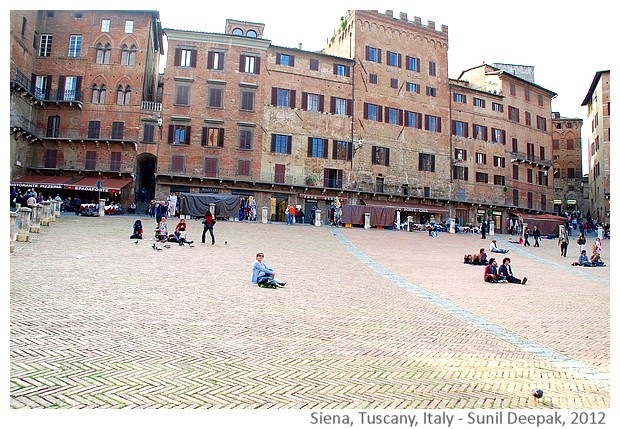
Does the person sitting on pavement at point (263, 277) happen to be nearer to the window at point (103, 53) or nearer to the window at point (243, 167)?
the window at point (243, 167)

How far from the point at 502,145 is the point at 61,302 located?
4851 cm

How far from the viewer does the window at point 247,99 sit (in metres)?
39.0

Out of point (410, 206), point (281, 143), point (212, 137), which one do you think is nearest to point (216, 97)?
point (212, 137)

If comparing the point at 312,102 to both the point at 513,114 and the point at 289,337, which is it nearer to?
the point at 513,114

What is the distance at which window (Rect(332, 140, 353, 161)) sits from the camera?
4109 cm

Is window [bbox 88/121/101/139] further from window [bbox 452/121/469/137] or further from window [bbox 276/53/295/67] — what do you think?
window [bbox 452/121/469/137]

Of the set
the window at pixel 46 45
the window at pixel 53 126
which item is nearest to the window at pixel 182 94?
the window at pixel 53 126

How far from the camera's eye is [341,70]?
4194 cm

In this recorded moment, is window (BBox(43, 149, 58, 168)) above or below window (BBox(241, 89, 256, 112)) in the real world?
below

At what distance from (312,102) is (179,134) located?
12.0 m

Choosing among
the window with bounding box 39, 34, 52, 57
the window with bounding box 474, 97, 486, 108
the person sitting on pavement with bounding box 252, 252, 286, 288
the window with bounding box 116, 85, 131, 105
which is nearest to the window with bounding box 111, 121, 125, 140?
the window with bounding box 116, 85, 131, 105

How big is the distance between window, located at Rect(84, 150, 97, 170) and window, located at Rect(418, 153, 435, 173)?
28949mm

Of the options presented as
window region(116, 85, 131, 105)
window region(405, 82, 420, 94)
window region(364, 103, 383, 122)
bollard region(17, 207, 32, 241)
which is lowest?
bollard region(17, 207, 32, 241)

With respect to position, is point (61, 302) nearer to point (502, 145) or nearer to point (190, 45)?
point (190, 45)
